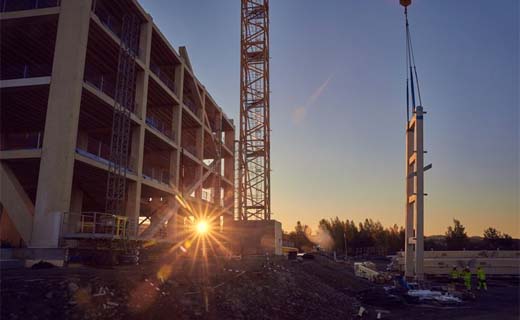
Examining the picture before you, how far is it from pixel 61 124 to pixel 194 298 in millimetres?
12812

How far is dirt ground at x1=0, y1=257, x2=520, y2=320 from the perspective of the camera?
9977 mm

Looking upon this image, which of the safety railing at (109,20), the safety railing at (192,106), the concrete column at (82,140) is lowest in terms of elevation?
the concrete column at (82,140)

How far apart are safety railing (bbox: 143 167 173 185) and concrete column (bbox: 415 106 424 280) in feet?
Answer: 60.8

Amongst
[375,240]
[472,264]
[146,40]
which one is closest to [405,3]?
[146,40]

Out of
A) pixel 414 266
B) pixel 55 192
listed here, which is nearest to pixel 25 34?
pixel 55 192

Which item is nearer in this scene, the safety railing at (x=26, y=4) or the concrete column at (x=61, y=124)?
the concrete column at (x=61, y=124)

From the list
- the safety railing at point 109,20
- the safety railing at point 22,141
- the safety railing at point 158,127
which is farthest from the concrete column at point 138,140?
the safety railing at point 22,141

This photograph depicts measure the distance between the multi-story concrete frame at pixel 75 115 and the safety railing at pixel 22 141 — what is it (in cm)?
8

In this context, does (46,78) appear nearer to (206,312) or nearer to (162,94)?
(162,94)

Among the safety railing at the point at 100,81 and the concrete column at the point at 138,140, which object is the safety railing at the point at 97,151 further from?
the safety railing at the point at 100,81

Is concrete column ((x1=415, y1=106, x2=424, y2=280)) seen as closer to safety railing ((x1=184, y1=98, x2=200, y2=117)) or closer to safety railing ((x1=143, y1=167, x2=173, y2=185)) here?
safety railing ((x1=143, y1=167, x2=173, y2=185))

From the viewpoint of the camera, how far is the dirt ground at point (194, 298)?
9977 millimetres

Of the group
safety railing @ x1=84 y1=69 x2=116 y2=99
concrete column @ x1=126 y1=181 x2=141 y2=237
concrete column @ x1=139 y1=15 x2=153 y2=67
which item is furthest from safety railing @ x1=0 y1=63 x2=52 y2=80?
concrete column @ x1=126 y1=181 x2=141 y2=237

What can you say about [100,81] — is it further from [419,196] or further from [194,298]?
[419,196]
